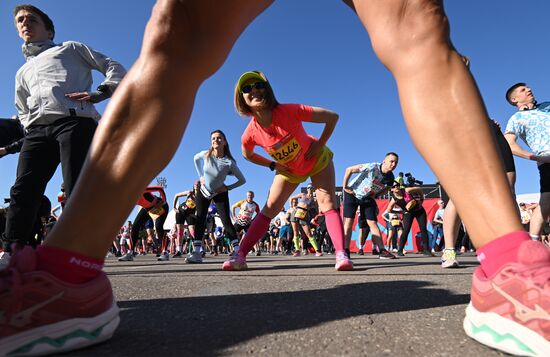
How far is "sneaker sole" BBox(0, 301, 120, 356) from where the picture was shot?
0.78 metres

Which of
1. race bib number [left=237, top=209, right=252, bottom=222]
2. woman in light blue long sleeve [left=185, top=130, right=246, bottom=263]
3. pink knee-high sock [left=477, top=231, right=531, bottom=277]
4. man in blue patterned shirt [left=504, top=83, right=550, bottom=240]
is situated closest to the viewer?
pink knee-high sock [left=477, top=231, right=531, bottom=277]

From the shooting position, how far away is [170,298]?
1754 millimetres

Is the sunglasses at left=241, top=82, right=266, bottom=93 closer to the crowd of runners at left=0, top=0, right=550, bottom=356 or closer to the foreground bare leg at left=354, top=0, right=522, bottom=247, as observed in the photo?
the crowd of runners at left=0, top=0, right=550, bottom=356

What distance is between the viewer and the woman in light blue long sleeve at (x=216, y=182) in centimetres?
608

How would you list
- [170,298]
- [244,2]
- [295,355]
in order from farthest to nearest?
[170,298] → [244,2] → [295,355]

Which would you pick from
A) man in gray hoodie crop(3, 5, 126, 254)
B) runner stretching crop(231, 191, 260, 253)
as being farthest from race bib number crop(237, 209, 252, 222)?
man in gray hoodie crop(3, 5, 126, 254)

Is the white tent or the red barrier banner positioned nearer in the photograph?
the red barrier banner

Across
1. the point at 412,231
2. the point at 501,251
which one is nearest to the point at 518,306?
the point at 501,251

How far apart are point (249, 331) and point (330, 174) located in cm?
300

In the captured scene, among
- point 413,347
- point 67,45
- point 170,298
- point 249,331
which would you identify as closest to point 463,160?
point 413,347

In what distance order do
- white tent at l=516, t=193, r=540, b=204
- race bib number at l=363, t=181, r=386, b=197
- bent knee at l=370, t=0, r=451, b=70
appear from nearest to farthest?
bent knee at l=370, t=0, r=451, b=70 < race bib number at l=363, t=181, r=386, b=197 < white tent at l=516, t=193, r=540, b=204

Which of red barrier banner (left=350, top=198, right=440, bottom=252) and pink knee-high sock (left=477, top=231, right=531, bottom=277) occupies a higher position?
pink knee-high sock (left=477, top=231, right=531, bottom=277)

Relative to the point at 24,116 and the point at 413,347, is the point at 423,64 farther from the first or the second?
the point at 24,116

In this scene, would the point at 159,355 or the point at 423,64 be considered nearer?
the point at 159,355
